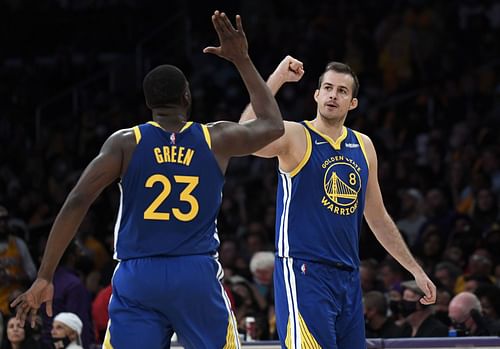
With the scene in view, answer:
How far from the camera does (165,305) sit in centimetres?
606

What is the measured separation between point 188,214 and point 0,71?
15386 millimetres

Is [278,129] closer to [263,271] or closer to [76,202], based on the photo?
[76,202]

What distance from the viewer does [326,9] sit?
19.6 m

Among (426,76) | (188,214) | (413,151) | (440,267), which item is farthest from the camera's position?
(426,76)

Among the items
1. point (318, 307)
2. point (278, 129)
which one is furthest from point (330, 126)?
point (278, 129)

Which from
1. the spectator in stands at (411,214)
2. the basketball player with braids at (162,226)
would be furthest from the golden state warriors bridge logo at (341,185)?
the spectator in stands at (411,214)

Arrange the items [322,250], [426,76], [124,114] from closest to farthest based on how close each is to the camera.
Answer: [322,250]
[426,76]
[124,114]

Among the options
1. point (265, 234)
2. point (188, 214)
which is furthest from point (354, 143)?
point (265, 234)

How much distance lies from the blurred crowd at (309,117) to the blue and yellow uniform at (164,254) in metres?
4.21

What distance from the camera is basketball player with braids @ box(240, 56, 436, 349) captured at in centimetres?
744

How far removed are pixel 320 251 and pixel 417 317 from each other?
3036 millimetres

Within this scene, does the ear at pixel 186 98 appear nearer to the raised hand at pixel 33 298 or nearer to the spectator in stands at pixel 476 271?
the raised hand at pixel 33 298

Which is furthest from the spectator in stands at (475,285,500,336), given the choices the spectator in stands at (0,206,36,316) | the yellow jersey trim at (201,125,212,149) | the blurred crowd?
the yellow jersey trim at (201,125,212,149)

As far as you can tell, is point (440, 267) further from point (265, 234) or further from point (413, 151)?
point (413, 151)
